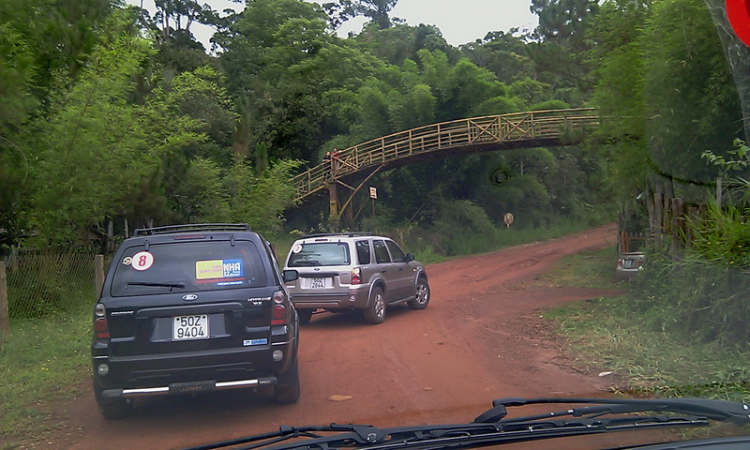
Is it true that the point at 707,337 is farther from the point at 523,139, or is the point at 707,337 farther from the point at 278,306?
the point at 523,139

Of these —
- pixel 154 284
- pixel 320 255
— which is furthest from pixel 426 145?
pixel 154 284

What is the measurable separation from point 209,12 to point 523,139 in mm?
16571

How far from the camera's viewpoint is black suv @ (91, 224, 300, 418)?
6191 millimetres

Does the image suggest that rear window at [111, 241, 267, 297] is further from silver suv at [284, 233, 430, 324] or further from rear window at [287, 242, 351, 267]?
rear window at [287, 242, 351, 267]

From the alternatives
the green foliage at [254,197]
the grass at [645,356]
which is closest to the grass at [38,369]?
the grass at [645,356]

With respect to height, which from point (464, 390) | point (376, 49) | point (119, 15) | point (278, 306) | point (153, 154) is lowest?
point (464, 390)

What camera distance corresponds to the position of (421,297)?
14.2 meters

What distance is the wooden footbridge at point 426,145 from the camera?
2742 cm

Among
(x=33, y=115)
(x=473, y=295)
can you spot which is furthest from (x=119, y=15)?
(x=473, y=295)

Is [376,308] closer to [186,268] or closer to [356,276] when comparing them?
[356,276]

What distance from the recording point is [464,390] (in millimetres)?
7211

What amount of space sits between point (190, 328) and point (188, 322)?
0.18 feet

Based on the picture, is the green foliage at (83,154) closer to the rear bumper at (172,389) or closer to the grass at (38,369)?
the grass at (38,369)

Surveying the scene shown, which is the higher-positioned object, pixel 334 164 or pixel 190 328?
pixel 334 164
